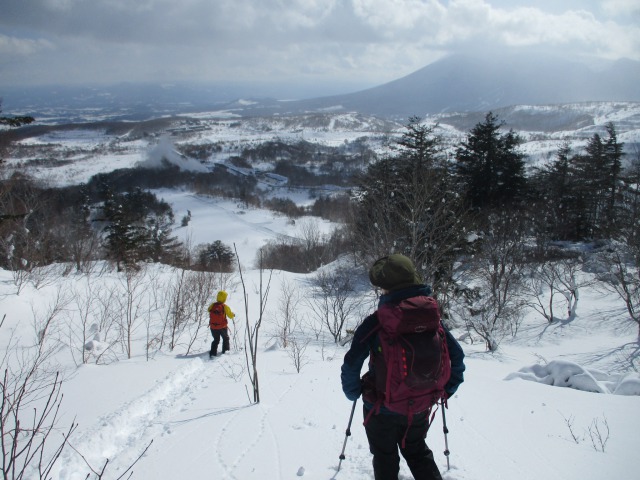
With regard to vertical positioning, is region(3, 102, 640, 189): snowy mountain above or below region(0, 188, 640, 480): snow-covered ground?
above

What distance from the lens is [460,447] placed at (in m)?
3.68

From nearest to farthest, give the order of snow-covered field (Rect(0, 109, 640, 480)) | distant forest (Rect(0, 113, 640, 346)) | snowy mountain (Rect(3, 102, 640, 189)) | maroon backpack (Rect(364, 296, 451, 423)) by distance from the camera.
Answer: maroon backpack (Rect(364, 296, 451, 423)) < snow-covered field (Rect(0, 109, 640, 480)) < distant forest (Rect(0, 113, 640, 346)) < snowy mountain (Rect(3, 102, 640, 189))

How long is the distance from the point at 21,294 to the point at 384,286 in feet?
52.9

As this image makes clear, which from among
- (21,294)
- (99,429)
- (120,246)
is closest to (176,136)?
(120,246)

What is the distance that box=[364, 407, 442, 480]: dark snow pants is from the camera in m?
2.62

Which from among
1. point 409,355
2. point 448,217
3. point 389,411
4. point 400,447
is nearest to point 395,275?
point 409,355

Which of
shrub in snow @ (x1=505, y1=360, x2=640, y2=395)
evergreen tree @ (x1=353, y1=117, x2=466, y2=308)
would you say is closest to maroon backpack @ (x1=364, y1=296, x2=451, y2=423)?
shrub in snow @ (x1=505, y1=360, x2=640, y2=395)

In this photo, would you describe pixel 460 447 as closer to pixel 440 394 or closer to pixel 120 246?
pixel 440 394

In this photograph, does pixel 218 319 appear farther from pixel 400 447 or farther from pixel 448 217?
pixel 448 217

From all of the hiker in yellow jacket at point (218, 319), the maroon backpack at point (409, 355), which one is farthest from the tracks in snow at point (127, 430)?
the maroon backpack at point (409, 355)

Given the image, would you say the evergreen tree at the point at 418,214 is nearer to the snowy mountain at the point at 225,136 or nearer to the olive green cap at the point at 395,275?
the olive green cap at the point at 395,275

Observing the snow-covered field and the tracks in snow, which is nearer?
the snow-covered field

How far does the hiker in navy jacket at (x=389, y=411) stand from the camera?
2.56m

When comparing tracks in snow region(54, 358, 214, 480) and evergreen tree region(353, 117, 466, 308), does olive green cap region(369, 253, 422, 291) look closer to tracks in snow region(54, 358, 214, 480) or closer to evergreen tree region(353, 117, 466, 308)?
tracks in snow region(54, 358, 214, 480)
